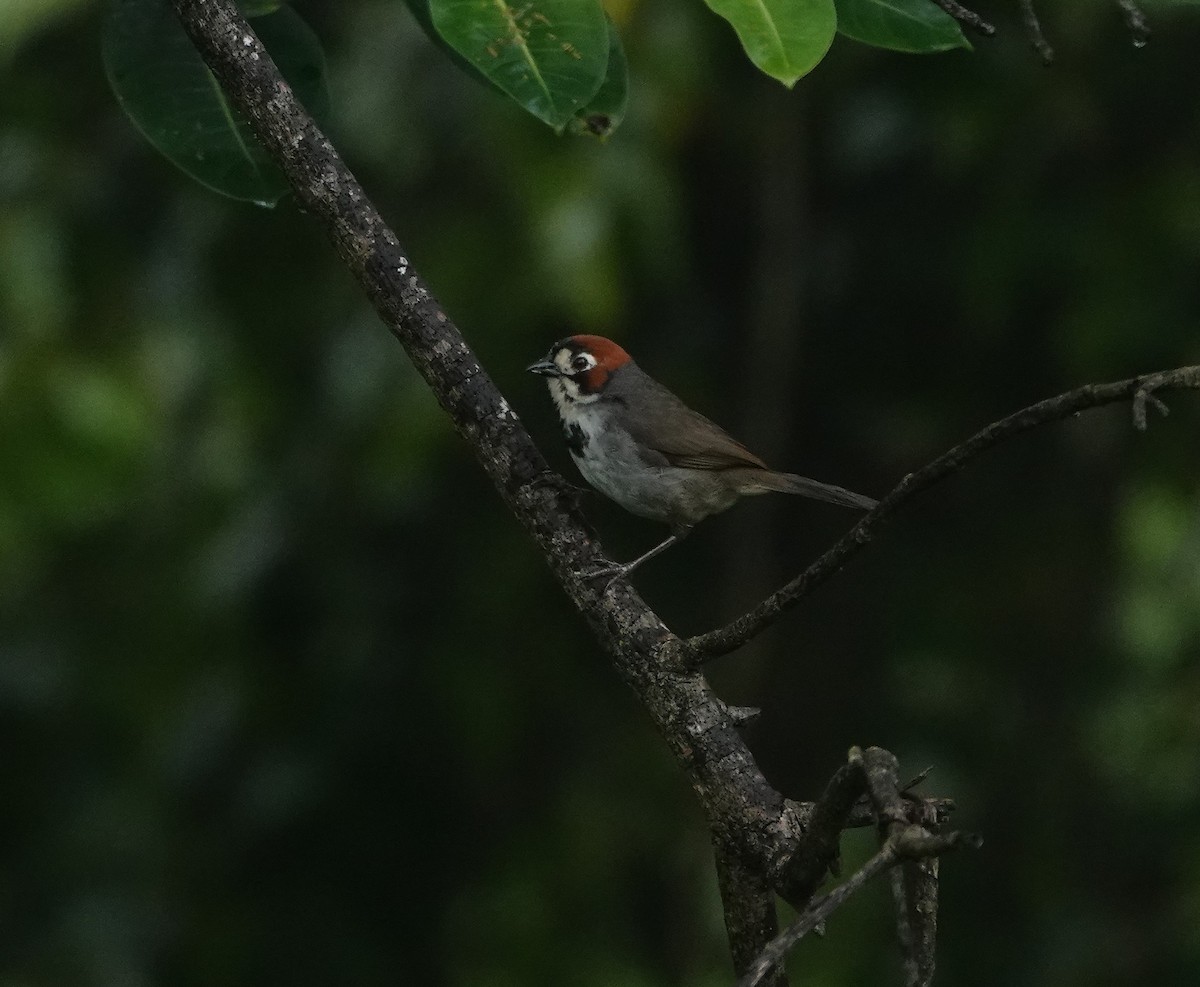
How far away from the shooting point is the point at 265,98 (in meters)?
2.25

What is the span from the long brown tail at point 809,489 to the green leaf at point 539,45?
6.61 ft

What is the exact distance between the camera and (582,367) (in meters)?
4.79

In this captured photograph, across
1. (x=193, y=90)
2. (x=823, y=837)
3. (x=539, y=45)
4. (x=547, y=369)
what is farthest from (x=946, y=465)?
(x=547, y=369)

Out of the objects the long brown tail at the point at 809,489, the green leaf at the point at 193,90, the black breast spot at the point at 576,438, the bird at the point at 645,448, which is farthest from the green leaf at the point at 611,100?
the black breast spot at the point at 576,438

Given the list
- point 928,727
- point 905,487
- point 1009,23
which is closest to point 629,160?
point 1009,23

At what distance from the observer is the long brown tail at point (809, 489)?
434 centimetres

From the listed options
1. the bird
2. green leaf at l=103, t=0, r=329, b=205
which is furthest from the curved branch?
the bird

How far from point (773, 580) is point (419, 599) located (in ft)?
4.41

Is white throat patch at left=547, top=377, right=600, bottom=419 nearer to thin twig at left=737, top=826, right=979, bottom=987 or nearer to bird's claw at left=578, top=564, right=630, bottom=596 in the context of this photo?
bird's claw at left=578, top=564, right=630, bottom=596

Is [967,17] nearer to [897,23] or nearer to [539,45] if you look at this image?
[897,23]

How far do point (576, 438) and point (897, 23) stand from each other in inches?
95.3

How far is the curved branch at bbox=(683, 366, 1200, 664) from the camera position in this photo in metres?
1.67

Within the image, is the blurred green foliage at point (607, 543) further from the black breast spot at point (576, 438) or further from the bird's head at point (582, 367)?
the black breast spot at point (576, 438)

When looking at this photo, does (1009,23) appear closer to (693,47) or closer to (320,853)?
(693,47)
